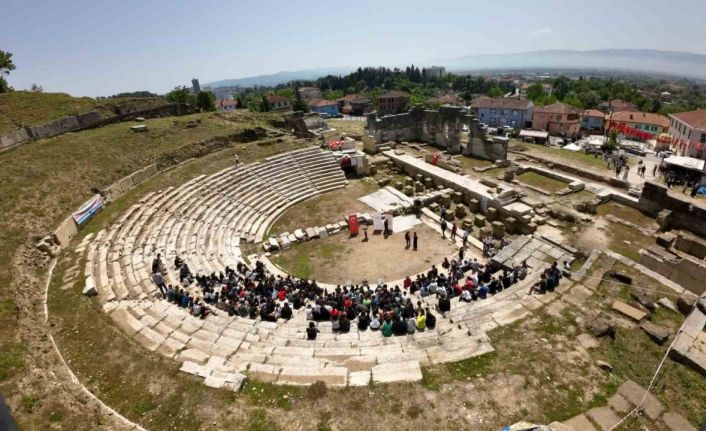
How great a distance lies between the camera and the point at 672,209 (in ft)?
68.0

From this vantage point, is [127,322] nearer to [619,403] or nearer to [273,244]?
[273,244]

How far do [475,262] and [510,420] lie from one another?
9.70m

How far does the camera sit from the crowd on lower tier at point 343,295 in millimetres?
12969

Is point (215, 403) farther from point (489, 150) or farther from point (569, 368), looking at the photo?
point (489, 150)

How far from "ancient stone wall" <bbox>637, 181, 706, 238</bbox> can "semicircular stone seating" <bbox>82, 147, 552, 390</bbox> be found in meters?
12.7

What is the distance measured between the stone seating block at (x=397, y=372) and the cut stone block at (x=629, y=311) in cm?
792


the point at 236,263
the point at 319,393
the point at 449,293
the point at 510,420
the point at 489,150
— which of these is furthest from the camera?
the point at 489,150

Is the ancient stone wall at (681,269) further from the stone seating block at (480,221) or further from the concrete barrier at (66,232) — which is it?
the concrete barrier at (66,232)

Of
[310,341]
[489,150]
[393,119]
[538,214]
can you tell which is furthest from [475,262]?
[393,119]

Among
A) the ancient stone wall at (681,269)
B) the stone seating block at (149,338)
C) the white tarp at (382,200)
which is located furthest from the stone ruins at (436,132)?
the stone seating block at (149,338)

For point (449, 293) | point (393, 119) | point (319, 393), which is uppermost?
point (393, 119)

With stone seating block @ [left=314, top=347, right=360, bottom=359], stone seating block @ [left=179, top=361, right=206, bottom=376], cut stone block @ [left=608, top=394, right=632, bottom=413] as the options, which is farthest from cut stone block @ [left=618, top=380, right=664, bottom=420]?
Result: stone seating block @ [left=179, top=361, right=206, bottom=376]

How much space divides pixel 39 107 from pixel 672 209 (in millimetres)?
48508

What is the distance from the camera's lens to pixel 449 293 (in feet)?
50.1
